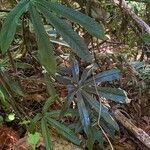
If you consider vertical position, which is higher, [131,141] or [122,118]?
[122,118]

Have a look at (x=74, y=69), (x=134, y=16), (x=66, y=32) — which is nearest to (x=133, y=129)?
(x=74, y=69)

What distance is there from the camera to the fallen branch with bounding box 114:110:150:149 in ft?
5.43

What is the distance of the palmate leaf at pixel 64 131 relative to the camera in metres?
1.53

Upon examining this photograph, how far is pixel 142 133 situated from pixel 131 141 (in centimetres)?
11

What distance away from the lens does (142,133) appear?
1686 mm

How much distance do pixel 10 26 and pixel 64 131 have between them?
0.63 metres

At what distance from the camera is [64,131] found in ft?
5.06

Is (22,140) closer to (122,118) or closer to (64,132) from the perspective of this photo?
(64,132)

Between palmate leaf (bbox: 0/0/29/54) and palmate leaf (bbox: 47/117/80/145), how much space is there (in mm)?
574

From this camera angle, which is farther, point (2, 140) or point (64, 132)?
point (2, 140)

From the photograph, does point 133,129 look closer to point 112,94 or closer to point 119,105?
point 119,105

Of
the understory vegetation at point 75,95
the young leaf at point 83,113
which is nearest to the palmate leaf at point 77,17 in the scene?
the understory vegetation at point 75,95

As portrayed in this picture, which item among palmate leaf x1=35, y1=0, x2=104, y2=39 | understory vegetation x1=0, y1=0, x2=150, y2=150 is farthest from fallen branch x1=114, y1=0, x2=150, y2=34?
palmate leaf x1=35, y1=0, x2=104, y2=39

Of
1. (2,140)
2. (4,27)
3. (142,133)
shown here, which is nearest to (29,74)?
(2,140)
